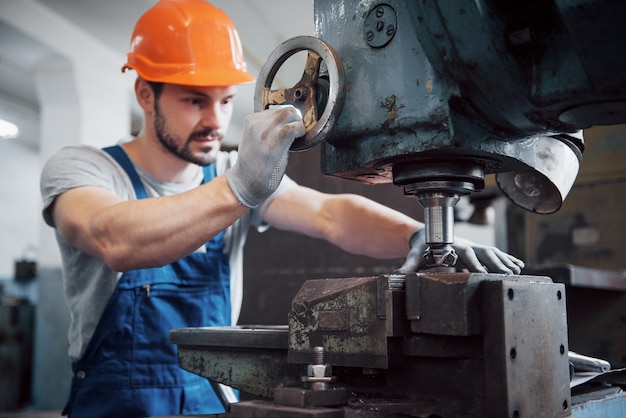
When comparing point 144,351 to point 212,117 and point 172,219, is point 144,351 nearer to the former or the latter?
point 172,219

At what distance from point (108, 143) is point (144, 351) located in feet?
13.3

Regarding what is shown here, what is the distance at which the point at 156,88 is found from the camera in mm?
1869

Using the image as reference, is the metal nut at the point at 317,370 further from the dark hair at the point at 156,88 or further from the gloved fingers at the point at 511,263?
the dark hair at the point at 156,88

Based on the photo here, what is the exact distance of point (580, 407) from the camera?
939 mm

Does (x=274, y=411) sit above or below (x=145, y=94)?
below

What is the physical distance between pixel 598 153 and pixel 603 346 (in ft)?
3.40

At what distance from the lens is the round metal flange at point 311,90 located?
0.96m

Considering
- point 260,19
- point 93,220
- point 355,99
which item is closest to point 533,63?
point 355,99

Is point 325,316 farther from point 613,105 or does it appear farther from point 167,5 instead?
point 167,5

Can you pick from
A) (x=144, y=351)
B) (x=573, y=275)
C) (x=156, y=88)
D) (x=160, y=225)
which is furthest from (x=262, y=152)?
(x=573, y=275)

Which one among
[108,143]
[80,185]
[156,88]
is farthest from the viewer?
[108,143]

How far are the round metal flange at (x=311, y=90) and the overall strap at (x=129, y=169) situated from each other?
771 mm

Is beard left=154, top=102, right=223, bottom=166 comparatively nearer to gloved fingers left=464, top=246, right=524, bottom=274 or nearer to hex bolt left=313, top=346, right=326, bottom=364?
gloved fingers left=464, top=246, right=524, bottom=274

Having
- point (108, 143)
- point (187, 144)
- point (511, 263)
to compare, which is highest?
point (108, 143)
